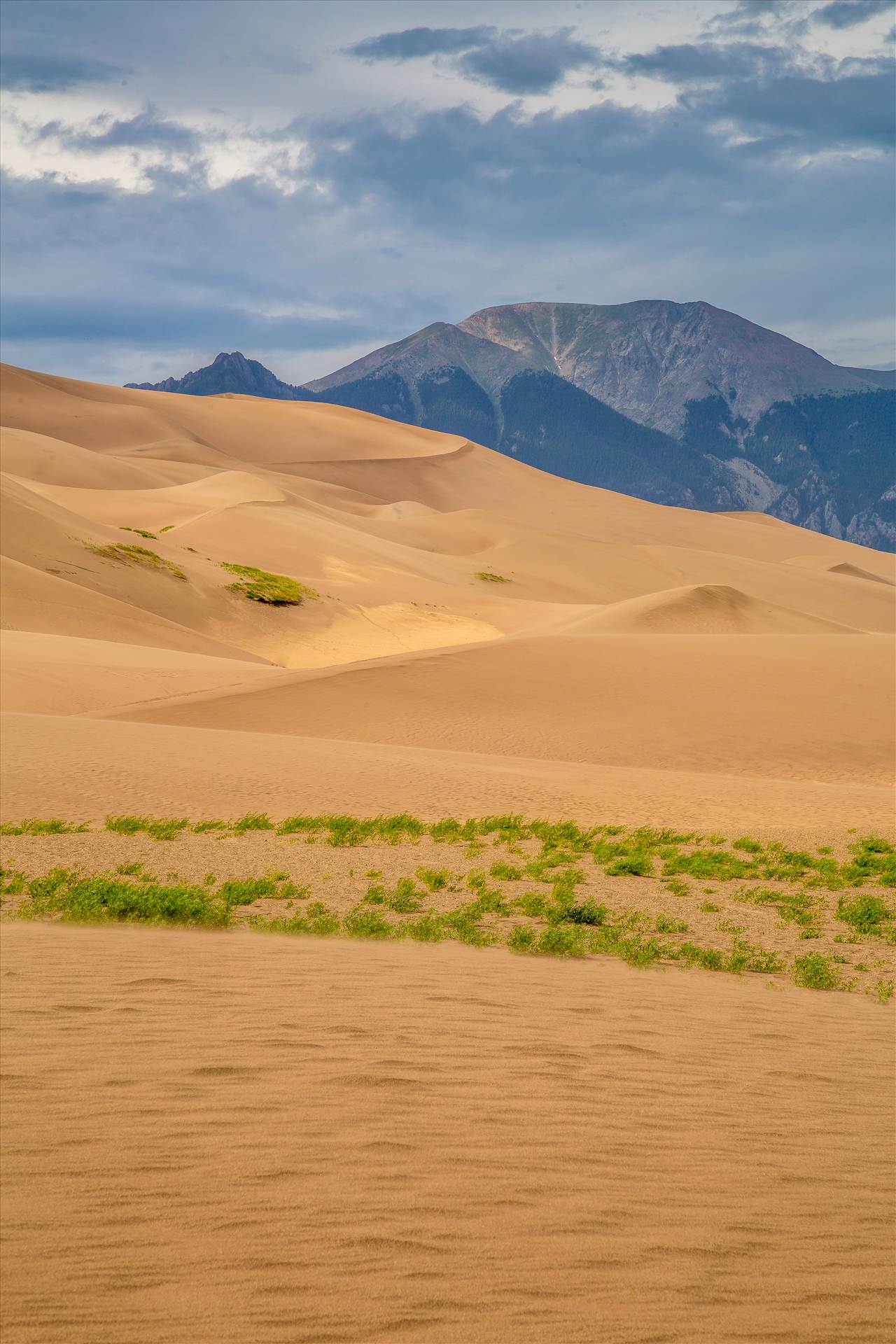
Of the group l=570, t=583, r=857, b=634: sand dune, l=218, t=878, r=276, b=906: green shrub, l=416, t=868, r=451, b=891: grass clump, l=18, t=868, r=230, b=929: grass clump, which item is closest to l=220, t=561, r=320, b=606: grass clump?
l=570, t=583, r=857, b=634: sand dune

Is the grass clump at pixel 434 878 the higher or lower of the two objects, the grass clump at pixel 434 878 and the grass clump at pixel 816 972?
the higher

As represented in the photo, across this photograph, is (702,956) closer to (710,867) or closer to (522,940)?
(522,940)

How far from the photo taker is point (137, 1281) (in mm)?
3666

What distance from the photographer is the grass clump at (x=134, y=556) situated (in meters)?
44.7

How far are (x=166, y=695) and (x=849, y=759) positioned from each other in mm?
15532

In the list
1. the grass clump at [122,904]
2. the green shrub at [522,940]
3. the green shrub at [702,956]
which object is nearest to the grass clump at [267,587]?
the grass clump at [122,904]

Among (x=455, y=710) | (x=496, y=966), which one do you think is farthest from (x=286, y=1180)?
(x=455, y=710)

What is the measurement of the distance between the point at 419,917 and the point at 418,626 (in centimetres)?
4250

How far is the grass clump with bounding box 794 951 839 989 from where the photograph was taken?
8.01m

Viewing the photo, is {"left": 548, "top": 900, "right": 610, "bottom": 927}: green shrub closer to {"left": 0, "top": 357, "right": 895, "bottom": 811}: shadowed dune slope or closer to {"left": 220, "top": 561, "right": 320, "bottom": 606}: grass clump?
{"left": 0, "top": 357, "right": 895, "bottom": 811}: shadowed dune slope

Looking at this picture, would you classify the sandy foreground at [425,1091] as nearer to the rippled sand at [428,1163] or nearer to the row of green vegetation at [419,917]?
the rippled sand at [428,1163]

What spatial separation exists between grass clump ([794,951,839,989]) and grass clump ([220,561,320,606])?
137 ft

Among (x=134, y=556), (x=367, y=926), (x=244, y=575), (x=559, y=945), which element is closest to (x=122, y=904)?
(x=367, y=926)

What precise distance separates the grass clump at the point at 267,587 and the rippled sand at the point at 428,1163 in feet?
139
